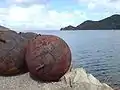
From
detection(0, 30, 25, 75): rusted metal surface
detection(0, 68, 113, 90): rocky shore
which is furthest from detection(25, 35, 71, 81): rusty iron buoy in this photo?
detection(0, 30, 25, 75): rusted metal surface

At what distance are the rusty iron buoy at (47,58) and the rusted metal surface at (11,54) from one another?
11.6 inches

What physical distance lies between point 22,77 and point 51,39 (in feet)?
3.98

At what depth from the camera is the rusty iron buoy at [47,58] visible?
21.9 ft

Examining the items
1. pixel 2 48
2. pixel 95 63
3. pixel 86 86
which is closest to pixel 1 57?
pixel 2 48

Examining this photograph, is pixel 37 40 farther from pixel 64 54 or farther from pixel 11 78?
pixel 11 78

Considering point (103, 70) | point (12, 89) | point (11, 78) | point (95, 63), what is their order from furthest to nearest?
point (95, 63) → point (103, 70) → point (11, 78) → point (12, 89)

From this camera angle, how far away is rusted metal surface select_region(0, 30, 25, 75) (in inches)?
278

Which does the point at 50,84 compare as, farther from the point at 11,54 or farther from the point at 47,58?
the point at 11,54

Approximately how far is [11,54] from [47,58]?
987 mm

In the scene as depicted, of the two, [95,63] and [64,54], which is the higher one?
[64,54]

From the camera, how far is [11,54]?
23.2 ft

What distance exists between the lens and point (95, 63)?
2859 centimetres

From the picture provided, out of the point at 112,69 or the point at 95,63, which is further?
Answer: the point at 95,63

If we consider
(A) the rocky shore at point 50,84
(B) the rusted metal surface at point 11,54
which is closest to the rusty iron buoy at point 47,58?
(A) the rocky shore at point 50,84
